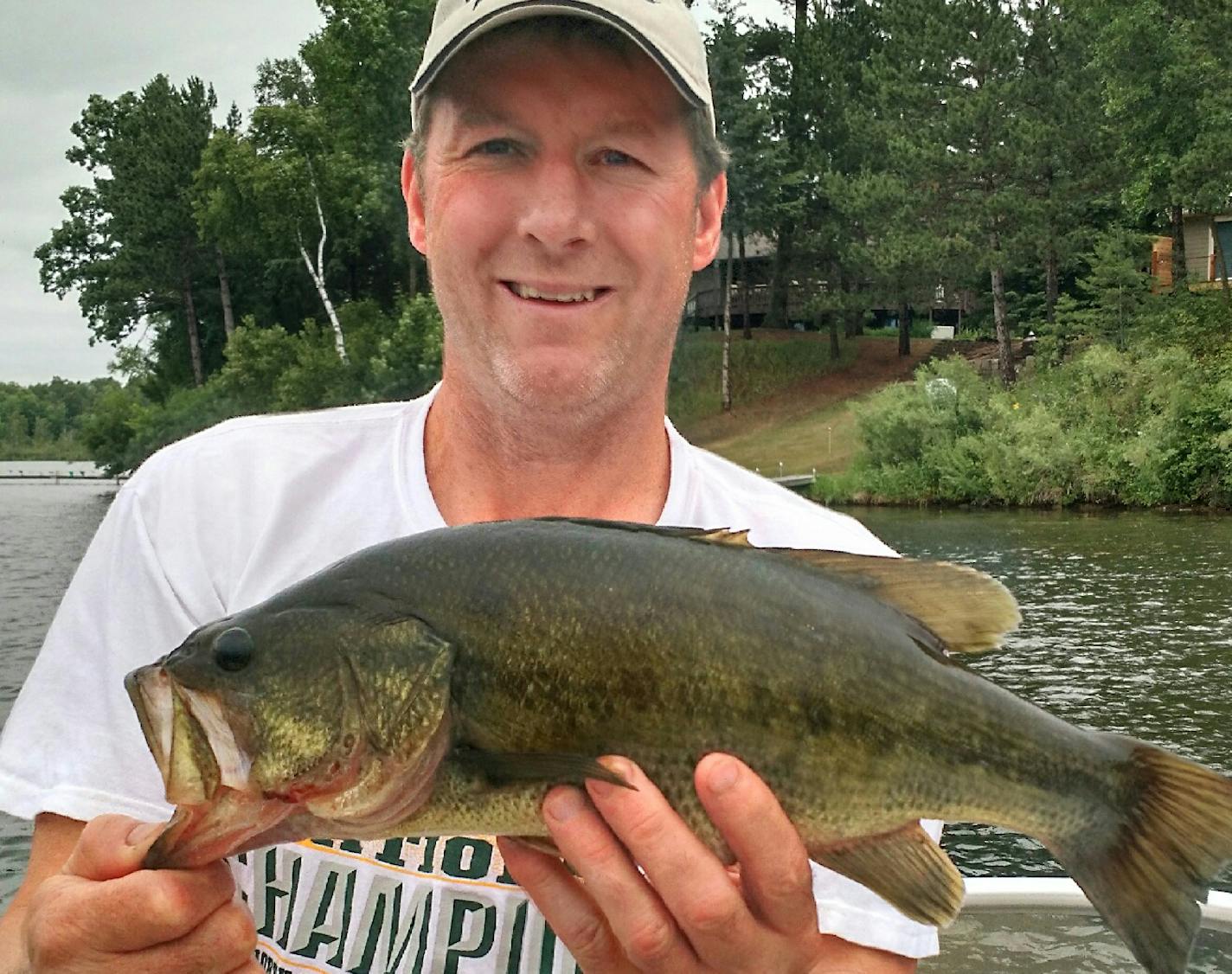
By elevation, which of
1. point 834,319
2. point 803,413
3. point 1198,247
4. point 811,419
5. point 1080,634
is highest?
point 1198,247

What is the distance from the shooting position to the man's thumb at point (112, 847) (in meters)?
1.80

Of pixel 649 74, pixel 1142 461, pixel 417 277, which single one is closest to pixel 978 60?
pixel 1142 461

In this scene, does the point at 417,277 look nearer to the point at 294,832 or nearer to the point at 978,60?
the point at 978,60

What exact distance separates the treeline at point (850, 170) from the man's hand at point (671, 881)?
37697 millimetres

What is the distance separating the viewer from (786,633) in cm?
192

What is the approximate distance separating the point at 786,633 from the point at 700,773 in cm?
27

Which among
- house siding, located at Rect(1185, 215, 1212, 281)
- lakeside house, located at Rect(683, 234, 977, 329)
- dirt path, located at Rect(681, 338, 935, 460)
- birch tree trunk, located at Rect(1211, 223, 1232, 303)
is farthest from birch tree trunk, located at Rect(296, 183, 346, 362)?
birch tree trunk, located at Rect(1211, 223, 1232, 303)

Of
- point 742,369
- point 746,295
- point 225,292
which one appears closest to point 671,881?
point 742,369

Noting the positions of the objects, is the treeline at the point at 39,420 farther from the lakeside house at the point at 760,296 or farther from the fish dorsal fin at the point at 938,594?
the fish dorsal fin at the point at 938,594

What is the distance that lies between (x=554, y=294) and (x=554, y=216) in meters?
0.17

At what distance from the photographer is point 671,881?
1.86m

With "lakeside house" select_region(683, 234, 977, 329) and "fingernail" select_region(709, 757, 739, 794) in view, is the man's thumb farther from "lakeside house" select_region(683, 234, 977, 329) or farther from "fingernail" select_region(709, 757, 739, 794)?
"lakeside house" select_region(683, 234, 977, 329)

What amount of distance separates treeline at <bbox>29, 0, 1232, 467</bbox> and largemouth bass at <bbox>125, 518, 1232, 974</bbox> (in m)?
37.7

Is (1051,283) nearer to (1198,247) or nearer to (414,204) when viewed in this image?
(1198,247)
